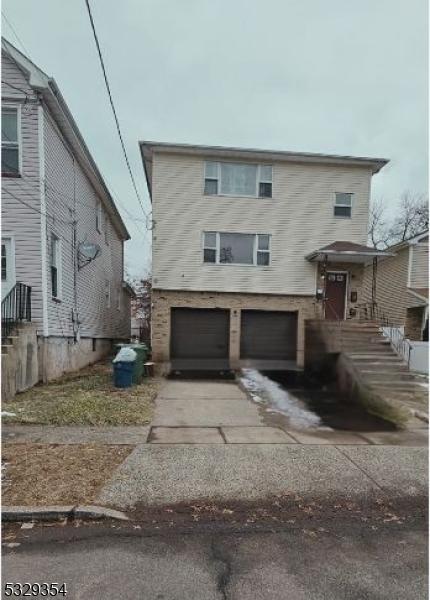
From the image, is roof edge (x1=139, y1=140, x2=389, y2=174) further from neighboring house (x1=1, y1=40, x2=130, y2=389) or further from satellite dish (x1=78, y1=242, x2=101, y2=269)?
satellite dish (x1=78, y1=242, x2=101, y2=269)

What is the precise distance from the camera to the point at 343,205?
14547 mm

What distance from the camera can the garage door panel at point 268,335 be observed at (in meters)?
14.5

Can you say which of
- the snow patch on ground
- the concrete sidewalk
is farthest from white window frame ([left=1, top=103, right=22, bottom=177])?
the snow patch on ground

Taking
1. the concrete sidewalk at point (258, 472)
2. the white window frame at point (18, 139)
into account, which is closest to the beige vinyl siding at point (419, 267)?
the concrete sidewalk at point (258, 472)

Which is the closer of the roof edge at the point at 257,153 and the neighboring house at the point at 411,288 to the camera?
the roof edge at the point at 257,153

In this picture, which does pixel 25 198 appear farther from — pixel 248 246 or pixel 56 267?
pixel 248 246

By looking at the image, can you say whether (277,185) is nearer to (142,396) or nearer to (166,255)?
(166,255)

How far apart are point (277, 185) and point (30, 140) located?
8.95 metres

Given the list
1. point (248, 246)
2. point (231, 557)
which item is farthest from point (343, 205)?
point (231, 557)

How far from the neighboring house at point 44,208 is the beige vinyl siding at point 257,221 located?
3033mm

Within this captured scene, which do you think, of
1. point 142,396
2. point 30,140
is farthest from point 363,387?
point 30,140

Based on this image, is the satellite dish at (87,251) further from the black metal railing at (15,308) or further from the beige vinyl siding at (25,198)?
the black metal railing at (15,308)

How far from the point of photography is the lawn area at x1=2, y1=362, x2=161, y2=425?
6.00m

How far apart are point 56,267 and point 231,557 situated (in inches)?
360
